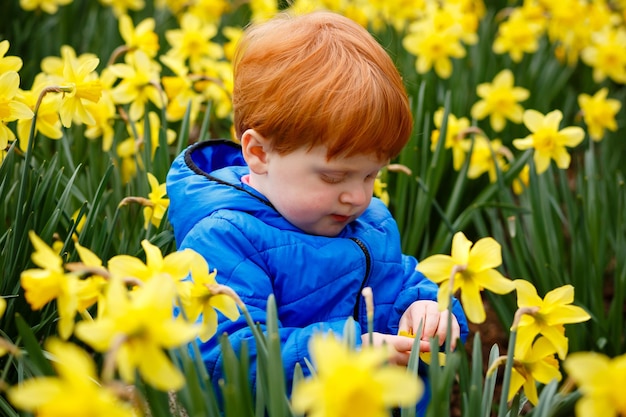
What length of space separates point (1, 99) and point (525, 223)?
188cm

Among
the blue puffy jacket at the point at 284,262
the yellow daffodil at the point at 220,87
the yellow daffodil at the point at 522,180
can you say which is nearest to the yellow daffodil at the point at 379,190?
the blue puffy jacket at the point at 284,262

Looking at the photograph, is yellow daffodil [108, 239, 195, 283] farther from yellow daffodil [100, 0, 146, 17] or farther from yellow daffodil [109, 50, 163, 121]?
yellow daffodil [100, 0, 146, 17]

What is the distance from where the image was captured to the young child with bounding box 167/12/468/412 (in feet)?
6.02

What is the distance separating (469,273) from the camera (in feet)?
5.16

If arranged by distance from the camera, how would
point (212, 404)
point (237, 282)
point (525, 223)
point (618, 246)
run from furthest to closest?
point (525, 223)
point (618, 246)
point (237, 282)
point (212, 404)

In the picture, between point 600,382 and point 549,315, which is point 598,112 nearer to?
point 549,315

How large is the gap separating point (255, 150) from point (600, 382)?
108 cm

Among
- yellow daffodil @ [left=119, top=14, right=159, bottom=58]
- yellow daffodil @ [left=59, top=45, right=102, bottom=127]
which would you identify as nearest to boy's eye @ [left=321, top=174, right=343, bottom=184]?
yellow daffodil @ [left=59, top=45, right=102, bottom=127]

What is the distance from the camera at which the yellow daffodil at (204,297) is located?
1.49 metres

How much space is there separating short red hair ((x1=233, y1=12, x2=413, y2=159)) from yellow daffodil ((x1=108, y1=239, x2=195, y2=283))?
51cm

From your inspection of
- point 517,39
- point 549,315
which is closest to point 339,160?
point 549,315

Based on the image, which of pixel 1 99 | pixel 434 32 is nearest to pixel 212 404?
pixel 1 99

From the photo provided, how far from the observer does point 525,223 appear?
9.96 feet

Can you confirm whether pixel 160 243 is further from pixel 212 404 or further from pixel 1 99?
pixel 212 404
